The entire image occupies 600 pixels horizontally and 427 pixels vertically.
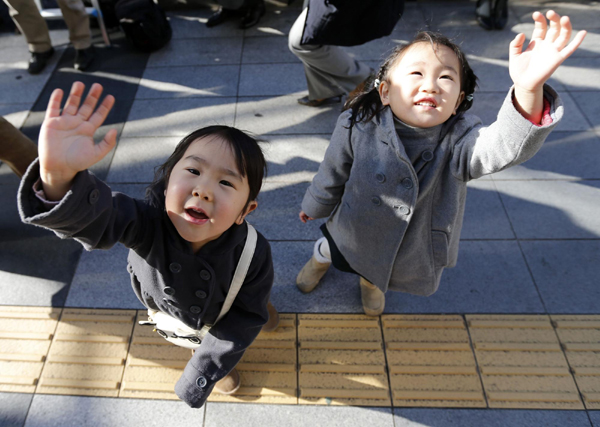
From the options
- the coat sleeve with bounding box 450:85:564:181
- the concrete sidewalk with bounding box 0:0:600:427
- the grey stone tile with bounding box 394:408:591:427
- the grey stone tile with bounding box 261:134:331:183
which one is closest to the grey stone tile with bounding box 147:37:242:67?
the concrete sidewalk with bounding box 0:0:600:427

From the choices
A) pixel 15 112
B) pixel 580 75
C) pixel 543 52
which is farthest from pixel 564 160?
pixel 15 112

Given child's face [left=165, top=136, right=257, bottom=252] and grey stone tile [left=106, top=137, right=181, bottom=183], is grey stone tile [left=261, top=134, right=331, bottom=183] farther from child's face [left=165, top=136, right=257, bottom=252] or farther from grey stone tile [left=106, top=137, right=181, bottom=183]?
child's face [left=165, top=136, right=257, bottom=252]

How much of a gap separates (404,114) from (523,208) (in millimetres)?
1863

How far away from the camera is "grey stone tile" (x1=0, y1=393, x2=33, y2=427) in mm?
2121

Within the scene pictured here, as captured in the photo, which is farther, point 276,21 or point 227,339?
point 276,21

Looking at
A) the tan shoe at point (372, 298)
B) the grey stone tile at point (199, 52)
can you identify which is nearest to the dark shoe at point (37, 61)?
the grey stone tile at point (199, 52)

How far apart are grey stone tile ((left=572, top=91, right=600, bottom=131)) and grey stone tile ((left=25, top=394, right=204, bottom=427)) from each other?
3625 millimetres

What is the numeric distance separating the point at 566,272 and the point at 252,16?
3904 millimetres

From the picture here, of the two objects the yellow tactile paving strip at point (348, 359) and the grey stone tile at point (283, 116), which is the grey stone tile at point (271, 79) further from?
the yellow tactile paving strip at point (348, 359)

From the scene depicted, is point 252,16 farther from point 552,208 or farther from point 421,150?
point 421,150

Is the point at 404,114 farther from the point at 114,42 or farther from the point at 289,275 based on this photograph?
the point at 114,42

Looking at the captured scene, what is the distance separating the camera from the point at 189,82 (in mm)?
4051

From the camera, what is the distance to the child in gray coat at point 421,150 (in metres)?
1.30

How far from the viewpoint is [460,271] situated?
2709 millimetres
